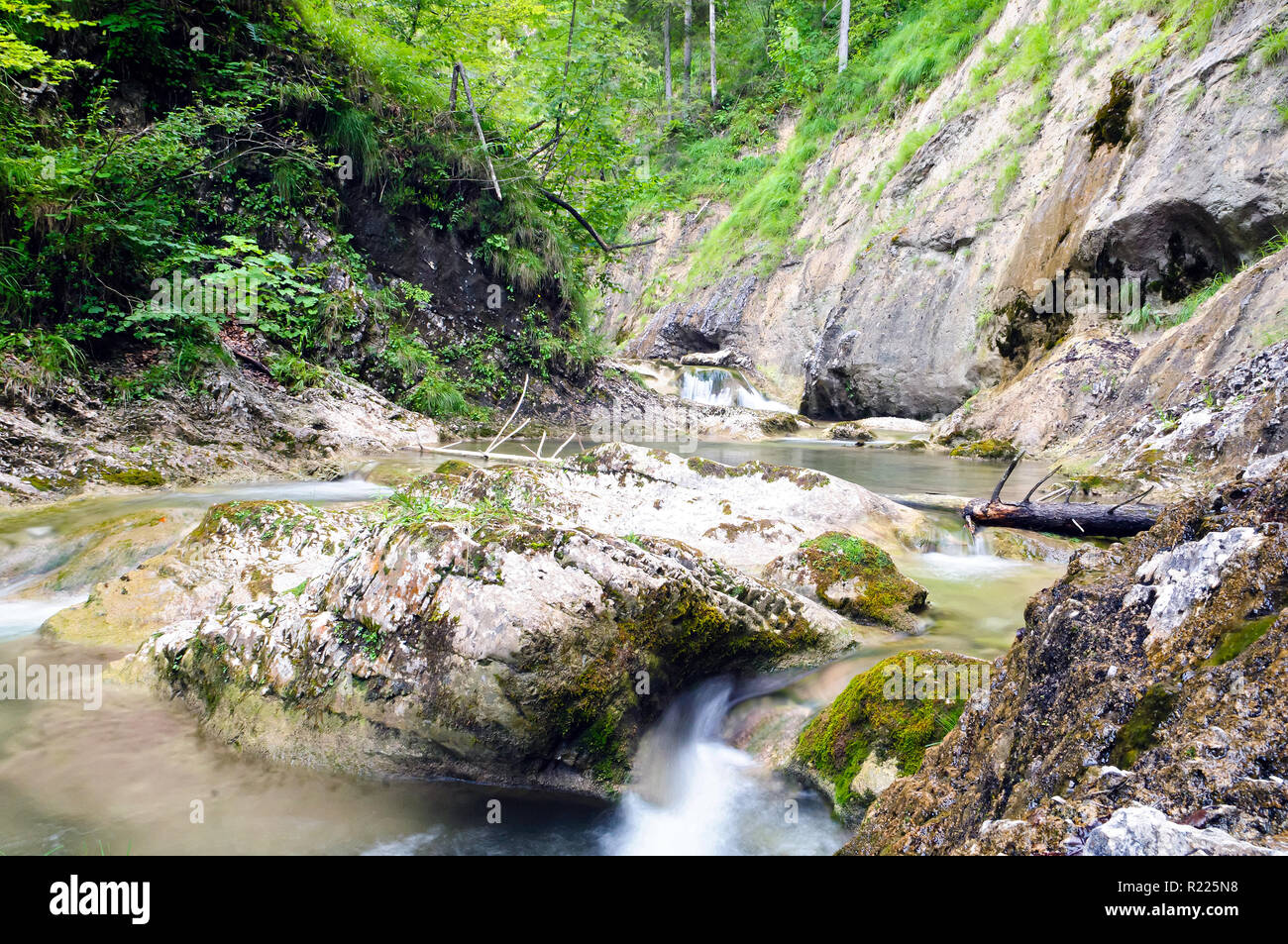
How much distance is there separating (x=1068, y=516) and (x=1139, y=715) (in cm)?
454

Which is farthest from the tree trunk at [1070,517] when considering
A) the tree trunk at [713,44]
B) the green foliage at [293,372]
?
the tree trunk at [713,44]

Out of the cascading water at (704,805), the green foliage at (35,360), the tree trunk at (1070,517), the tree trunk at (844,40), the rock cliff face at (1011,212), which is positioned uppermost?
the tree trunk at (844,40)

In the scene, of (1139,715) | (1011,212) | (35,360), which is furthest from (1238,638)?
(1011,212)

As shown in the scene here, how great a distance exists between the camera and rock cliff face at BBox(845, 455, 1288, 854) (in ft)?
4.16

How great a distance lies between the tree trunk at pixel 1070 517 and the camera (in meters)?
5.30

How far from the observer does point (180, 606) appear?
181 inches

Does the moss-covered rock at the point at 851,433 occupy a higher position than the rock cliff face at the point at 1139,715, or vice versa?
the moss-covered rock at the point at 851,433

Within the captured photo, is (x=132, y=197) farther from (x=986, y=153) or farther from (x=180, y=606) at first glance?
(x=986, y=153)

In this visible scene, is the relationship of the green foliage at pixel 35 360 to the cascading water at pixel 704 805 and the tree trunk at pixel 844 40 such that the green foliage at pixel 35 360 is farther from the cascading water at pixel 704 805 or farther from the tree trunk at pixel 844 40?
the tree trunk at pixel 844 40

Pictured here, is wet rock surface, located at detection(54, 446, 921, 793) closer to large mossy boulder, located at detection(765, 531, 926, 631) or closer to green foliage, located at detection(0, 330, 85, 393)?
large mossy boulder, located at detection(765, 531, 926, 631)

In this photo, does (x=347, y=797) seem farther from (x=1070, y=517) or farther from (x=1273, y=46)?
(x=1273, y=46)

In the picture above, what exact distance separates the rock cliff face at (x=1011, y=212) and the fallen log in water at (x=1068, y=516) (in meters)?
5.81

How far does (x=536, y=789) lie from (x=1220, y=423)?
723 cm
